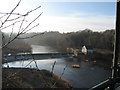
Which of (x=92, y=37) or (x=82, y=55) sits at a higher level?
(x=92, y=37)

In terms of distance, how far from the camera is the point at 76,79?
13.4 metres

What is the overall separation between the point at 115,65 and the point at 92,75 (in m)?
14.5

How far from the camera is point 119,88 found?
0.60m

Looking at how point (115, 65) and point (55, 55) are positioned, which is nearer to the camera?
point (115, 65)

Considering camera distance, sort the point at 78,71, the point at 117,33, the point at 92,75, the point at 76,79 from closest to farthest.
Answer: the point at 117,33
the point at 76,79
the point at 92,75
the point at 78,71

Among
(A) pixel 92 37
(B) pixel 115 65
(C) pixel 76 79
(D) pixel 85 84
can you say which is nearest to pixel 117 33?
(B) pixel 115 65

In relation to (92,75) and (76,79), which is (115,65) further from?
(92,75)

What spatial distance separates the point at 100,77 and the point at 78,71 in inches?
97.1

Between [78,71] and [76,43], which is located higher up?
[76,43]

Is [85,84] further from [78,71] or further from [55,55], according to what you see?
[55,55]

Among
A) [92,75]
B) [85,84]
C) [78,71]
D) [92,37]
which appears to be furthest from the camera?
[92,37]

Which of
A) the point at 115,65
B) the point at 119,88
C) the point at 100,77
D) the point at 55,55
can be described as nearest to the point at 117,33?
the point at 115,65

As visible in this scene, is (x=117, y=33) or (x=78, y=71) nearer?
(x=117, y=33)

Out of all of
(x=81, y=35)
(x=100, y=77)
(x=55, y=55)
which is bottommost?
(x=100, y=77)
